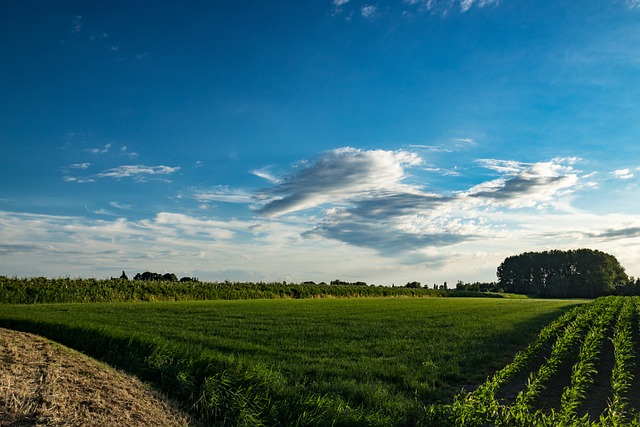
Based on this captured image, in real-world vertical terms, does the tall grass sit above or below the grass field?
above

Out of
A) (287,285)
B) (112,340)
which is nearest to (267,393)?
(112,340)

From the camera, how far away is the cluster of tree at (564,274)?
14050 cm

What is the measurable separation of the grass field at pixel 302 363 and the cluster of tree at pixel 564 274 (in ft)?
446

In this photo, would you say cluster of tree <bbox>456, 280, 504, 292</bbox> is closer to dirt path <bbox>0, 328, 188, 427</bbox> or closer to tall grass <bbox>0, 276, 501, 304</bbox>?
tall grass <bbox>0, 276, 501, 304</bbox>

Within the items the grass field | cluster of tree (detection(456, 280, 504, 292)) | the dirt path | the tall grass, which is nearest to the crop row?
the grass field

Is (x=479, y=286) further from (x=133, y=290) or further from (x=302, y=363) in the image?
(x=302, y=363)

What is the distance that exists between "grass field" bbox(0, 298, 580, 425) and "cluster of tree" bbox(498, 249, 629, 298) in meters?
136

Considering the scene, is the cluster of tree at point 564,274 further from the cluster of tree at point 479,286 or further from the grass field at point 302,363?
the grass field at point 302,363

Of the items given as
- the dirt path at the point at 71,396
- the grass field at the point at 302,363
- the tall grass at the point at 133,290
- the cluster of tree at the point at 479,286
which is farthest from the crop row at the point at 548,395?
the cluster of tree at the point at 479,286

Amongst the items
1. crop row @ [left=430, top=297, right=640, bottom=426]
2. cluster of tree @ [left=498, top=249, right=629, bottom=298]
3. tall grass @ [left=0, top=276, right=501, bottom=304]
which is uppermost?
cluster of tree @ [left=498, top=249, right=629, bottom=298]

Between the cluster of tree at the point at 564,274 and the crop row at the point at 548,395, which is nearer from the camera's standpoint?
the crop row at the point at 548,395

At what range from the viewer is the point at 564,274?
14712cm

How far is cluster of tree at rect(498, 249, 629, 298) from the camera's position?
461ft

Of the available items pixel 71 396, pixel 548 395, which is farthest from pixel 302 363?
pixel 548 395
